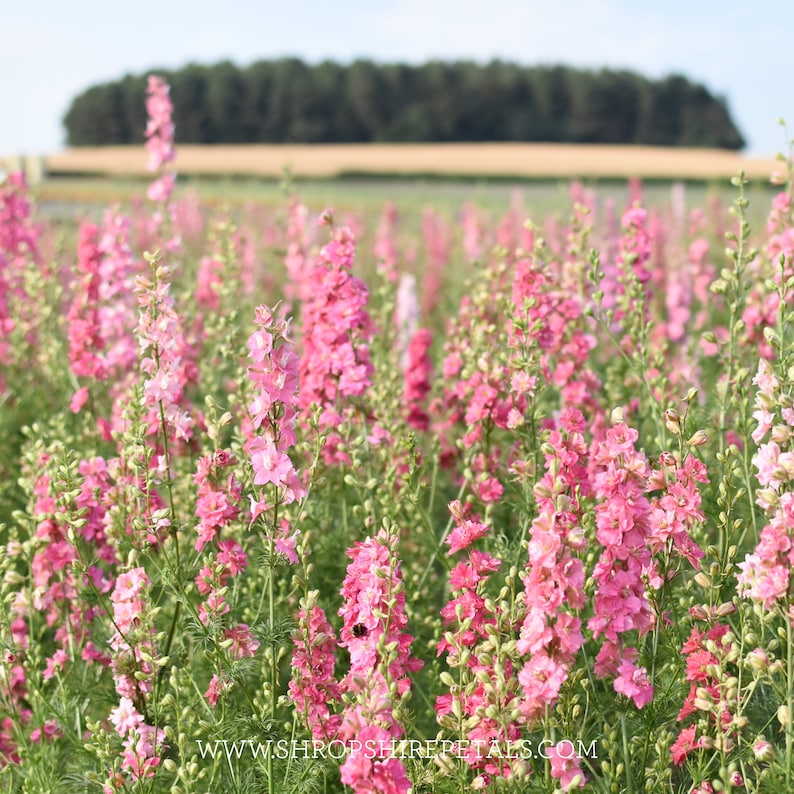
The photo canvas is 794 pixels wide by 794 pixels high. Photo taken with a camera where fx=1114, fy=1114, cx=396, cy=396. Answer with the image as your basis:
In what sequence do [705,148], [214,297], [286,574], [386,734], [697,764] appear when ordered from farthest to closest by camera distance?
[705,148]
[214,297]
[286,574]
[697,764]
[386,734]

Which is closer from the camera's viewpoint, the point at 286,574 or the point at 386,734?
the point at 386,734

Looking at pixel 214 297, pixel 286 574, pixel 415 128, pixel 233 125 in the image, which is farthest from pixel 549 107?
pixel 286 574

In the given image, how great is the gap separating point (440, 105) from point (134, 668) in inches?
→ 2078

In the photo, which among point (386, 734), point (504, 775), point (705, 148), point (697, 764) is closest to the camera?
point (386, 734)

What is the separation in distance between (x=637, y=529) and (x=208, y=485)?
1.30 metres

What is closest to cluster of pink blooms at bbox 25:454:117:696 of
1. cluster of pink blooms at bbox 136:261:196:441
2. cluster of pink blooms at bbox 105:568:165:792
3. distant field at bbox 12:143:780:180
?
cluster of pink blooms at bbox 105:568:165:792

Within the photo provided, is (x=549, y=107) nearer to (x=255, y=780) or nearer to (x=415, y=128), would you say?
(x=415, y=128)

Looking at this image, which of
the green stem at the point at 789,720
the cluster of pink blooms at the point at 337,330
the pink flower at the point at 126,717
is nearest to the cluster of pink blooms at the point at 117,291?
the cluster of pink blooms at the point at 337,330

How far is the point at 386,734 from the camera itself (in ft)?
8.27

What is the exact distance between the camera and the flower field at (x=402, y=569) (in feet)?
9.16

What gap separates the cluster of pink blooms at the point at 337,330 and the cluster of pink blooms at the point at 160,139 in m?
2.42

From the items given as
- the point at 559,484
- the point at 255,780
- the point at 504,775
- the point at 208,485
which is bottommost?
the point at 255,780

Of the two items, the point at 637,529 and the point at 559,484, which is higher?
the point at 559,484

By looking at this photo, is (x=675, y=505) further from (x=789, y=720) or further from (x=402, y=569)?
(x=402, y=569)
